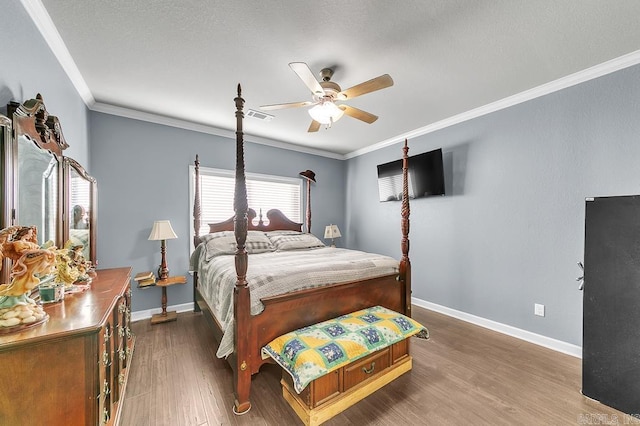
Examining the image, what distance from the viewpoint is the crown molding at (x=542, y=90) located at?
2254mm

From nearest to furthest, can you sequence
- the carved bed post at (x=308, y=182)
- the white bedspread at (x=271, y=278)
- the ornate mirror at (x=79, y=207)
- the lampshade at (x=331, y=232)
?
the white bedspread at (x=271, y=278) → the ornate mirror at (x=79, y=207) → the carved bed post at (x=308, y=182) → the lampshade at (x=331, y=232)

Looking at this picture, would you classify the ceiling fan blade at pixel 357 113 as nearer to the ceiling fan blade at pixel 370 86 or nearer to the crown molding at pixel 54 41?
the ceiling fan blade at pixel 370 86

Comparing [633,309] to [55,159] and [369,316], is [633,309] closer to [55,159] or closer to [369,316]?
[369,316]

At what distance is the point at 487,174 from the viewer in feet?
10.6

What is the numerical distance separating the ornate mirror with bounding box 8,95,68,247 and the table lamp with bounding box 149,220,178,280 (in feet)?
4.47

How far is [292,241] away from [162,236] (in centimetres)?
171

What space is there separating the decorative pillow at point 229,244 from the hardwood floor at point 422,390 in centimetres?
102

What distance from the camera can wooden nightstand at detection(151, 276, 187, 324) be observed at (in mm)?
3236

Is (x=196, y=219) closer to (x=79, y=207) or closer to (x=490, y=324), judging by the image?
(x=79, y=207)

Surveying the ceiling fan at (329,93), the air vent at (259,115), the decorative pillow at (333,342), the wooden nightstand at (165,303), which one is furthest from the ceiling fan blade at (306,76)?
the wooden nightstand at (165,303)

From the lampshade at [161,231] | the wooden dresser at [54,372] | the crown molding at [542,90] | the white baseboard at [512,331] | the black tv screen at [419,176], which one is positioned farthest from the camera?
the black tv screen at [419,176]

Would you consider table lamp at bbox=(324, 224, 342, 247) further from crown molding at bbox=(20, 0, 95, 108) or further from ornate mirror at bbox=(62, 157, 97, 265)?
crown molding at bbox=(20, 0, 95, 108)


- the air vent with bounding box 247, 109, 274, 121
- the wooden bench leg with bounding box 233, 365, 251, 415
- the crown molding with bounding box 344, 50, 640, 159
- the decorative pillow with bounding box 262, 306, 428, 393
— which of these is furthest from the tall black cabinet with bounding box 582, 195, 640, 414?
the air vent with bounding box 247, 109, 274, 121

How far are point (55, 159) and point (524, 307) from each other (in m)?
4.57
